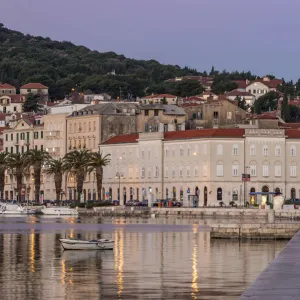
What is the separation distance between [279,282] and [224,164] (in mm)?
108632

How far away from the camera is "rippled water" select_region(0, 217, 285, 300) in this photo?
42.3 metres

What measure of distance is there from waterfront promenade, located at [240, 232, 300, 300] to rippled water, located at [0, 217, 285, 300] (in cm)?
181

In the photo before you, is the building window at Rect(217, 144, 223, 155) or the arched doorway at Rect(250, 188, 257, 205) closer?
the arched doorway at Rect(250, 188, 257, 205)

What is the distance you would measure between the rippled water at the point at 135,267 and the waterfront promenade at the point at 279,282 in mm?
1814

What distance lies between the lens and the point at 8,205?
142000 mm

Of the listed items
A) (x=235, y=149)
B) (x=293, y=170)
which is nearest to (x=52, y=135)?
(x=235, y=149)

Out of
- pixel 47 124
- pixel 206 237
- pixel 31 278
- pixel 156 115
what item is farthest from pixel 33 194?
pixel 31 278

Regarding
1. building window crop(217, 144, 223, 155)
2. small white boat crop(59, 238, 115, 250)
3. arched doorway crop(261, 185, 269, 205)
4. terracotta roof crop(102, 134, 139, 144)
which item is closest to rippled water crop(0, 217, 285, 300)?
small white boat crop(59, 238, 115, 250)

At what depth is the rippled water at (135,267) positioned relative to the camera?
1666 inches

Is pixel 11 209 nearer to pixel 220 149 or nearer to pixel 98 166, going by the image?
pixel 98 166

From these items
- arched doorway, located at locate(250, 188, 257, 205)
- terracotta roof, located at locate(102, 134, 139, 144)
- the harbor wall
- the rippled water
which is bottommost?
the rippled water

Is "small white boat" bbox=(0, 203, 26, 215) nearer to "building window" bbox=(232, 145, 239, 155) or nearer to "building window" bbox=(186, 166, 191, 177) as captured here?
"building window" bbox=(186, 166, 191, 177)

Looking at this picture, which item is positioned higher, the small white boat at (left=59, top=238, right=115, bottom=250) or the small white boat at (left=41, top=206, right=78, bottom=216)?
the small white boat at (left=41, top=206, right=78, bottom=216)

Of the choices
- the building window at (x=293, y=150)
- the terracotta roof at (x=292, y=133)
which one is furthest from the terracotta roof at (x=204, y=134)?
the building window at (x=293, y=150)
